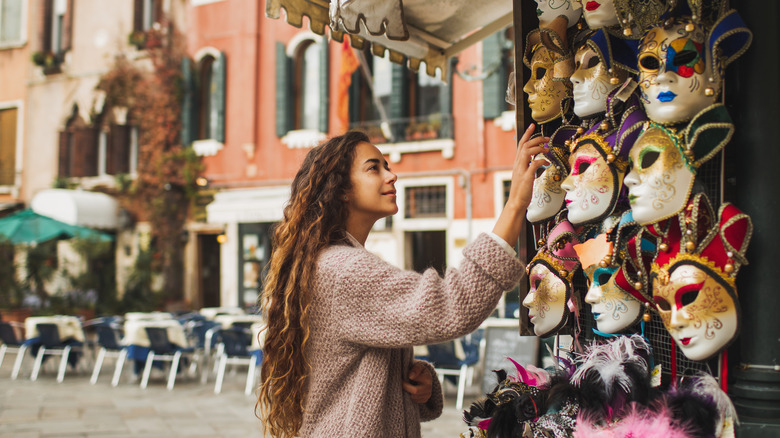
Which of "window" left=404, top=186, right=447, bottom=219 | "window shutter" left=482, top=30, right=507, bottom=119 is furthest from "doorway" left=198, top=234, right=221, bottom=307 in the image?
"window shutter" left=482, top=30, right=507, bottom=119

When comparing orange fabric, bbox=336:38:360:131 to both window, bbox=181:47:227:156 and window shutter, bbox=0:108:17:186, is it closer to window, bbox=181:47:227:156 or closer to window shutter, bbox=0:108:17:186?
window, bbox=181:47:227:156

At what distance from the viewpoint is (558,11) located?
1716 mm

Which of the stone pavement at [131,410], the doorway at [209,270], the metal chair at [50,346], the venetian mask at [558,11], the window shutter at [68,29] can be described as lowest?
the stone pavement at [131,410]

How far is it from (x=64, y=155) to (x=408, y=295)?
1633 centimetres

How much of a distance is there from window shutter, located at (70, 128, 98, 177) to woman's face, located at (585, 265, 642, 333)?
15.9m

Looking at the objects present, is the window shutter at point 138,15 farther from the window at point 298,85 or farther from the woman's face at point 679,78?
the woman's face at point 679,78

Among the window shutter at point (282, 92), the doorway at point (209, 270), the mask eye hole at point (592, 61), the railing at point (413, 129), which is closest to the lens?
the mask eye hole at point (592, 61)

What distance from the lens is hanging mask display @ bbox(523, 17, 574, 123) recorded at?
67.1 inches

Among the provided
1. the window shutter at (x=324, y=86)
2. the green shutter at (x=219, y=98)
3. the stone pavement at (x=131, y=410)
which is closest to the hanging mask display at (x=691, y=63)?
the stone pavement at (x=131, y=410)

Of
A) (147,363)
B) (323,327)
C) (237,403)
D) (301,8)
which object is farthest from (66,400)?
(323,327)

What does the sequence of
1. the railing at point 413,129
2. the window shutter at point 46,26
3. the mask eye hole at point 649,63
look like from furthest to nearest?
the window shutter at point 46,26 < the railing at point 413,129 < the mask eye hole at point 649,63

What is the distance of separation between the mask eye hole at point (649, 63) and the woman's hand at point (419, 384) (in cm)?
95

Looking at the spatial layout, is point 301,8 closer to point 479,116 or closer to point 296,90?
point 479,116

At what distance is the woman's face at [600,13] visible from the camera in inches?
57.8
